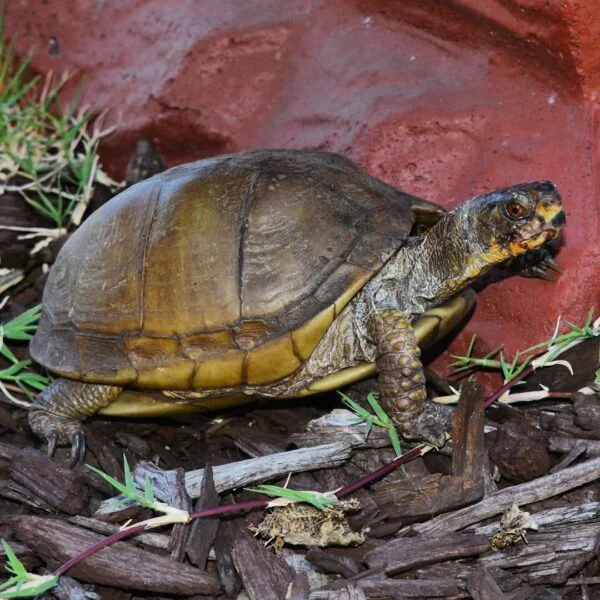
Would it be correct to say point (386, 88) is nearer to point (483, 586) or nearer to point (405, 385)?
point (405, 385)

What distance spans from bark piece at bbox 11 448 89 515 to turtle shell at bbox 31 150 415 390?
0.36m

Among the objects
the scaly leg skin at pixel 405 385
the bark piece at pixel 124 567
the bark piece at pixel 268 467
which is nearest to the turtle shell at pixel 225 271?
the scaly leg skin at pixel 405 385

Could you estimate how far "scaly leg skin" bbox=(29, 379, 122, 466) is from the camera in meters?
2.99

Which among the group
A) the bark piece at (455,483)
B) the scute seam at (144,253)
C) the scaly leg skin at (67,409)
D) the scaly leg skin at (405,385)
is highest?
the scute seam at (144,253)

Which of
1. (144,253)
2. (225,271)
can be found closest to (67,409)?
(144,253)

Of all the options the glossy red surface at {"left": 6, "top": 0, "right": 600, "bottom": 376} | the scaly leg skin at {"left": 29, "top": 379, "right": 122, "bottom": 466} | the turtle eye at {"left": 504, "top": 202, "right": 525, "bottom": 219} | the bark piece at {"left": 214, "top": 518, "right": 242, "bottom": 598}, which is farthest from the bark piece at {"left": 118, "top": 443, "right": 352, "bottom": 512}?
the turtle eye at {"left": 504, "top": 202, "right": 525, "bottom": 219}

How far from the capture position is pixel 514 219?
263 centimetres

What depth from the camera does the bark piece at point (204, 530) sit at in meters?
2.37

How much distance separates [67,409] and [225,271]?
860 mm

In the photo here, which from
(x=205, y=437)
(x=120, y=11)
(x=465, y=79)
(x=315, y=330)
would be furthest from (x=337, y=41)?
(x=205, y=437)

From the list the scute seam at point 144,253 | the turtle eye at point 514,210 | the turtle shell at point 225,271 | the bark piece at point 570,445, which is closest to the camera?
the bark piece at point 570,445

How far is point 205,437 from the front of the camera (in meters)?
3.04

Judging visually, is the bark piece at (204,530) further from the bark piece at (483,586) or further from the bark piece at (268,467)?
the bark piece at (483,586)

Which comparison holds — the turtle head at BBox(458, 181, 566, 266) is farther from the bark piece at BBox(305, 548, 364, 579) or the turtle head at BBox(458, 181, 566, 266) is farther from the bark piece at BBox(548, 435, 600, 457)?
the bark piece at BBox(305, 548, 364, 579)
